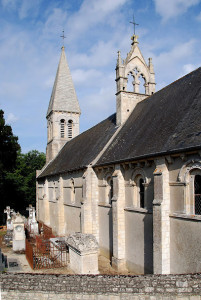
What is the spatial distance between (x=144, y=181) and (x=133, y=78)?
35.5 ft

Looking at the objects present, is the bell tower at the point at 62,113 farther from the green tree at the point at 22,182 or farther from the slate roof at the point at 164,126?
the slate roof at the point at 164,126

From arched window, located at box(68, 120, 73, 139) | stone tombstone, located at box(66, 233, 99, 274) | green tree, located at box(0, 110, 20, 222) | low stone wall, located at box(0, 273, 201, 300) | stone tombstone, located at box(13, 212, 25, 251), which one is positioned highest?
arched window, located at box(68, 120, 73, 139)

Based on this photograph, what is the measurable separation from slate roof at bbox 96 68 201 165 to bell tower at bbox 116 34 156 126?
45.5 inches

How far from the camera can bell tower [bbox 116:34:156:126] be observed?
18873 mm

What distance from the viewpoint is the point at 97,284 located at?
6332 mm

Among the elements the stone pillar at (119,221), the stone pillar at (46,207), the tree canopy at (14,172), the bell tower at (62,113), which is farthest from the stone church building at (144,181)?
the bell tower at (62,113)

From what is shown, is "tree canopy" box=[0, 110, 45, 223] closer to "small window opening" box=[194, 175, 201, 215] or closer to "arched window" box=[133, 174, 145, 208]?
"arched window" box=[133, 174, 145, 208]

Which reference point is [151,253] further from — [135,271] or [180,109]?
[180,109]

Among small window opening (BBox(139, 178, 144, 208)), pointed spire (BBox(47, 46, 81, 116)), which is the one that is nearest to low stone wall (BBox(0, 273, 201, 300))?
small window opening (BBox(139, 178, 144, 208))

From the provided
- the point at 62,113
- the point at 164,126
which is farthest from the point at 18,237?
the point at 62,113

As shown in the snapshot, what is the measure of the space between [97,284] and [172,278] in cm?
185

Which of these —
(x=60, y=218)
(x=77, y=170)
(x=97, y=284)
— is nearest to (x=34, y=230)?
(x=60, y=218)

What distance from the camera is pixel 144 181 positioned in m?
11.9

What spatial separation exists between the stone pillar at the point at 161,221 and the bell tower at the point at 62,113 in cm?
2379
